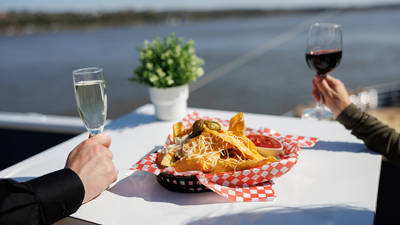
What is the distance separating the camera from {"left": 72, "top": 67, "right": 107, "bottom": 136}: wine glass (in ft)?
3.64

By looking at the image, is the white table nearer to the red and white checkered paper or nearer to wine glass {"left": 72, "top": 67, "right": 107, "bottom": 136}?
the red and white checkered paper

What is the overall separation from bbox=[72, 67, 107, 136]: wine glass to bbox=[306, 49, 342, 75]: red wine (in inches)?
34.8

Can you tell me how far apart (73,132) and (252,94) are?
44.2 feet

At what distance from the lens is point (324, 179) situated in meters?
1.09

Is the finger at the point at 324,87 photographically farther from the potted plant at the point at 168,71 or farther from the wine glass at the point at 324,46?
the potted plant at the point at 168,71

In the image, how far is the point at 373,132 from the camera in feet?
4.28

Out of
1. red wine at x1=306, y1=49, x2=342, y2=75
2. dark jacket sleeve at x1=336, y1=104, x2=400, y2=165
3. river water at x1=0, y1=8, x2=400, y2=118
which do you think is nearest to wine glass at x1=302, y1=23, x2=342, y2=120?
red wine at x1=306, y1=49, x2=342, y2=75

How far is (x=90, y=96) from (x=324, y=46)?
3.19 ft

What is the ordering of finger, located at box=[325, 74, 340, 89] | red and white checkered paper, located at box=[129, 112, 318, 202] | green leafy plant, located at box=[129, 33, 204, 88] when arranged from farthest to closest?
green leafy plant, located at box=[129, 33, 204, 88] < finger, located at box=[325, 74, 340, 89] < red and white checkered paper, located at box=[129, 112, 318, 202]

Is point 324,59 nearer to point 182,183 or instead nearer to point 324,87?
point 324,87

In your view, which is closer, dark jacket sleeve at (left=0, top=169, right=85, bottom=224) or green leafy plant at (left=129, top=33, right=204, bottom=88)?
dark jacket sleeve at (left=0, top=169, right=85, bottom=224)

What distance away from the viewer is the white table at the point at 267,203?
2.94 ft

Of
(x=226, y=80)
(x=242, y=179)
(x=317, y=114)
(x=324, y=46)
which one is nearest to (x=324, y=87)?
(x=324, y=46)

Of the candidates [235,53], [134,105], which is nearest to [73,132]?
[134,105]
